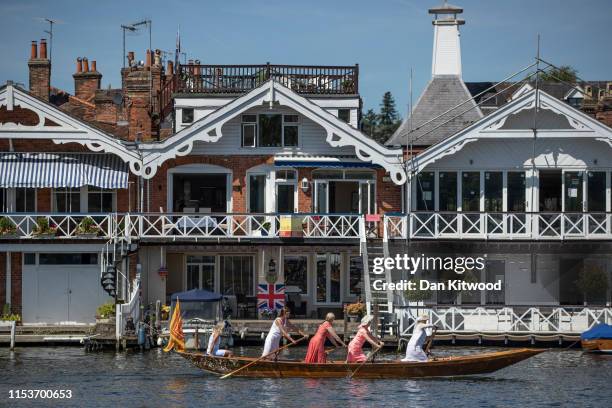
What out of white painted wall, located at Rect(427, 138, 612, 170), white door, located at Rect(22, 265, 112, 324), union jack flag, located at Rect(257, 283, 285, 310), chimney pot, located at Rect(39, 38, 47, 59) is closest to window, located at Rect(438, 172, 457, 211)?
white painted wall, located at Rect(427, 138, 612, 170)

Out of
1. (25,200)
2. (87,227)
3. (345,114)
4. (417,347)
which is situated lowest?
(417,347)

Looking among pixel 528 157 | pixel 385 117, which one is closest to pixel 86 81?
pixel 528 157

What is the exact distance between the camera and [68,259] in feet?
161

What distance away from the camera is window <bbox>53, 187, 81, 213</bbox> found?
50312 millimetres

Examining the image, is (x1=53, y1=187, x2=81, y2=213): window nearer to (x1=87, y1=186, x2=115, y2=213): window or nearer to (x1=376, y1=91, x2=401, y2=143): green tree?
(x1=87, y1=186, x2=115, y2=213): window

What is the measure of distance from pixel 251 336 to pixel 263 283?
4.38 m

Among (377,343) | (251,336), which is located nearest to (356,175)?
(251,336)

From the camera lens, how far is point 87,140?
48375 millimetres

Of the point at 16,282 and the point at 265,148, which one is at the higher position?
the point at 265,148

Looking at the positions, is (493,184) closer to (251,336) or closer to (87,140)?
(251,336)

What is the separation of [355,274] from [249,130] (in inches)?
262

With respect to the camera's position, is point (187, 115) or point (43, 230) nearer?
point (43, 230)

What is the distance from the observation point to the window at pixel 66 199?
50.3 m

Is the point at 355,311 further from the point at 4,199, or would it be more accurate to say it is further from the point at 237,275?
the point at 4,199
